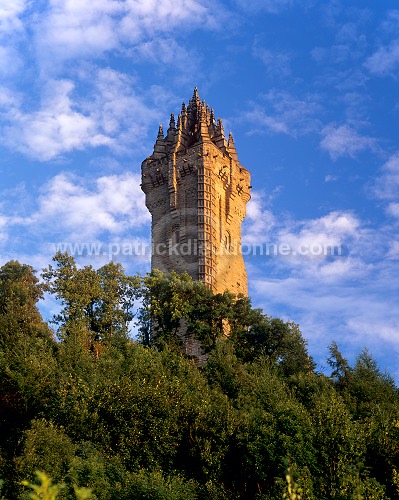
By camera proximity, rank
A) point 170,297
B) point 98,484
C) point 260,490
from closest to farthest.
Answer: point 98,484 < point 260,490 < point 170,297

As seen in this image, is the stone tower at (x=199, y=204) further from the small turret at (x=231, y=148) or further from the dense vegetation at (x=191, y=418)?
the dense vegetation at (x=191, y=418)

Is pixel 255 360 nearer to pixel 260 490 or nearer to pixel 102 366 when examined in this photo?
pixel 102 366

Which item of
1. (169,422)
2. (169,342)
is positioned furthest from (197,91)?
(169,422)

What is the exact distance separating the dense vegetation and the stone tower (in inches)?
565

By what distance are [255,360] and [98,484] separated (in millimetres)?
19916

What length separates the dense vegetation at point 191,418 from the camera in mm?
26406

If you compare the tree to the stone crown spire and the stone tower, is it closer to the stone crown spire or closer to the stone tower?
the stone tower

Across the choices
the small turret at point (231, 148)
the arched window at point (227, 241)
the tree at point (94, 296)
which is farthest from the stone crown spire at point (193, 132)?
the tree at point (94, 296)

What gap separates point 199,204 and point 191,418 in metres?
32.1

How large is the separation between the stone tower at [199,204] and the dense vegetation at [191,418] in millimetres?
14345

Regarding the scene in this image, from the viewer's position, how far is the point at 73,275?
49.4 m

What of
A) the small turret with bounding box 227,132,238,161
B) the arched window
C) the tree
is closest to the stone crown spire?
the small turret with bounding box 227,132,238,161

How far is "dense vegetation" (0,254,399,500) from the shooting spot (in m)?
26.4

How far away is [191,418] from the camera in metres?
31.1
